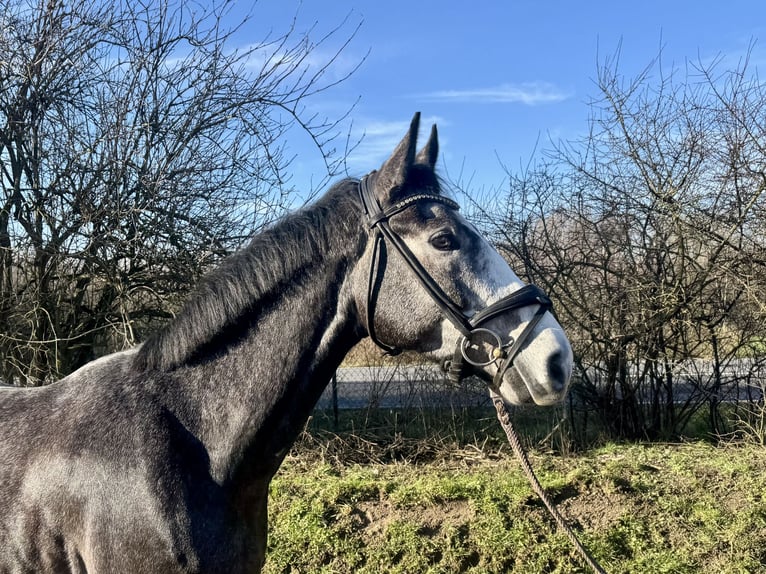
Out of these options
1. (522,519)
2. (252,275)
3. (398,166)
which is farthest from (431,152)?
(522,519)

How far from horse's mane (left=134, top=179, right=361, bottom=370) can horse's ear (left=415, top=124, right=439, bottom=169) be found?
0.95 ft

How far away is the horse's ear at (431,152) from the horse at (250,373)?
3cm

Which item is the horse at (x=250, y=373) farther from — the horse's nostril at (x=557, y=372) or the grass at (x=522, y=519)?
the grass at (x=522, y=519)

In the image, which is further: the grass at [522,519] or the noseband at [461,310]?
the grass at [522,519]

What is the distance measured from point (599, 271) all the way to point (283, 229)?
17.8ft

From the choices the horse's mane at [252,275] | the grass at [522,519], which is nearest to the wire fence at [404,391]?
the grass at [522,519]

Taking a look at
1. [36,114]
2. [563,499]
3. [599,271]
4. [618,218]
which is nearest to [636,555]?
[563,499]

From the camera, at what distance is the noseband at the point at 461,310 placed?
1.94m

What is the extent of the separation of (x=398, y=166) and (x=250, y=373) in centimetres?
90

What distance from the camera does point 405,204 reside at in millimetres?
2113

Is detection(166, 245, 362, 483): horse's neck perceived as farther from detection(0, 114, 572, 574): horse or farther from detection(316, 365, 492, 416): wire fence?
detection(316, 365, 492, 416): wire fence

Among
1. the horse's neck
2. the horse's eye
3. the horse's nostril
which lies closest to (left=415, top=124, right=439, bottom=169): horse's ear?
the horse's eye

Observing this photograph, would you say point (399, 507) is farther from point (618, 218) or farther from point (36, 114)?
point (36, 114)

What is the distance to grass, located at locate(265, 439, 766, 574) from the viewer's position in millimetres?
4598
